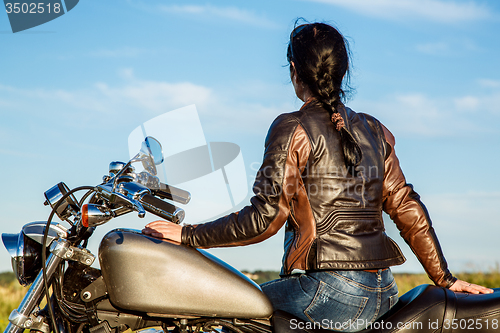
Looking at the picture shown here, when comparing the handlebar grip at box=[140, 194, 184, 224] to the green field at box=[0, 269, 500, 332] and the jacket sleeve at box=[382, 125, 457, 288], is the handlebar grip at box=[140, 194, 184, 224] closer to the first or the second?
the jacket sleeve at box=[382, 125, 457, 288]

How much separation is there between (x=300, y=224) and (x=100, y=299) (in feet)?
3.09

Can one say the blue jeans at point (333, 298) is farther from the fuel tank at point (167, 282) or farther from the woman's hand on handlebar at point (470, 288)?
the woman's hand on handlebar at point (470, 288)

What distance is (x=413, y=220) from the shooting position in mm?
2232

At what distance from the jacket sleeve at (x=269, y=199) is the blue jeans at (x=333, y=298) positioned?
0.26 metres

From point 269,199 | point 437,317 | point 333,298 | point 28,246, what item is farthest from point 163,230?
point 437,317

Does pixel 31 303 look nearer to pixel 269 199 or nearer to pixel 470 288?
pixel 269 199

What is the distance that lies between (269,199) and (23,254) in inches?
43.4

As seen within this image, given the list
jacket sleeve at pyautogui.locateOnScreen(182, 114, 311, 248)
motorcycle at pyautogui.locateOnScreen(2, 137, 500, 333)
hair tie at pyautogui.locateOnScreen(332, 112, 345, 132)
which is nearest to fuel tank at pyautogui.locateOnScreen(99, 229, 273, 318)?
motorcycle at pyautogui.locateOnScreen(2, 137, 500, 333)

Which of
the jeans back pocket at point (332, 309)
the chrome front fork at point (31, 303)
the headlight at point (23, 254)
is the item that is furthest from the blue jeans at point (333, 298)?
the headlight at point (23, 254)

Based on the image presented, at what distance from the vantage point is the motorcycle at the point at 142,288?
179 cm

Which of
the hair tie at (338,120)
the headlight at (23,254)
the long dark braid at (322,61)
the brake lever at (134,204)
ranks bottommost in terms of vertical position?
the headlight at (23,254)

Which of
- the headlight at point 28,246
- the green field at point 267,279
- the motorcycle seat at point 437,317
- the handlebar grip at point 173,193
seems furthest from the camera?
the green field at point 267,279

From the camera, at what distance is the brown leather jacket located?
1867 millimetres

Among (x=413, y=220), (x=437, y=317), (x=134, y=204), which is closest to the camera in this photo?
(x=134, y=204)
